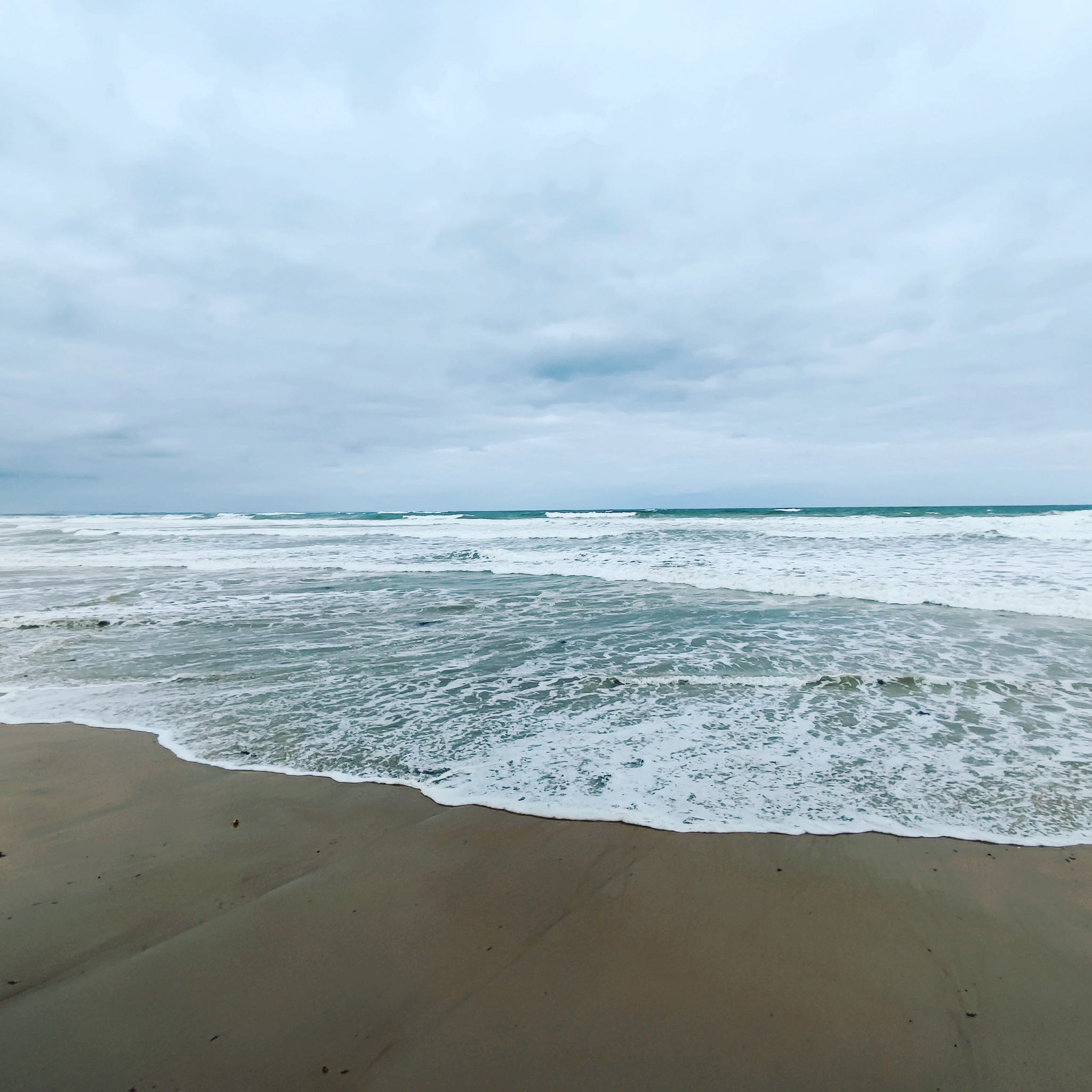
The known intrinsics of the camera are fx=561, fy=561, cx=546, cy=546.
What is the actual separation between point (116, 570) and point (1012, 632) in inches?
880

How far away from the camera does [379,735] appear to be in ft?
15.4

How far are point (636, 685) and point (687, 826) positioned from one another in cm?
261

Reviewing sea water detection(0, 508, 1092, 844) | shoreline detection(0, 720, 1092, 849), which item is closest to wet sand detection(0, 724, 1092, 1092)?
shoreline detection(0, 720, 1092, 849)

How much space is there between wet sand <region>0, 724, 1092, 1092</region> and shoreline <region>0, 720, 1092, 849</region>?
6 centimetres

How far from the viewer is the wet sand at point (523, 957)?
1.90 metres

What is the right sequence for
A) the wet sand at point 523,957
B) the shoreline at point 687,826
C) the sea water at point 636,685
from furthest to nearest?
the sea water at point 636,685, the shoreline at point 687,826, the wet sand at point 523,957

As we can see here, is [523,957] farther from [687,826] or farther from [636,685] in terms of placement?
[636,685]

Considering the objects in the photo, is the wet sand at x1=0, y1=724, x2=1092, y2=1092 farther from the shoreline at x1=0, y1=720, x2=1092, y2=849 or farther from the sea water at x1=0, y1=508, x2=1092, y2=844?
the sea water at x1=0, y1=508, x2=1092, y2=844

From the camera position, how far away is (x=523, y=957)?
2354mm

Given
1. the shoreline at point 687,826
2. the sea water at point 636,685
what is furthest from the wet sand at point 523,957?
the sea water at point 636,685

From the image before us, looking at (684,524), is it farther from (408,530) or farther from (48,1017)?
(48,1017)

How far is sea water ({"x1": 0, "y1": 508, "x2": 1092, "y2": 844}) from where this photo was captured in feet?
12.2

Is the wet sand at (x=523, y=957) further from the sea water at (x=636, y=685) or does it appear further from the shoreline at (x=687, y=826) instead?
the sea water at (x=636, y=685)

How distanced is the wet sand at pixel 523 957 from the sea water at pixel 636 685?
18.9 inches
